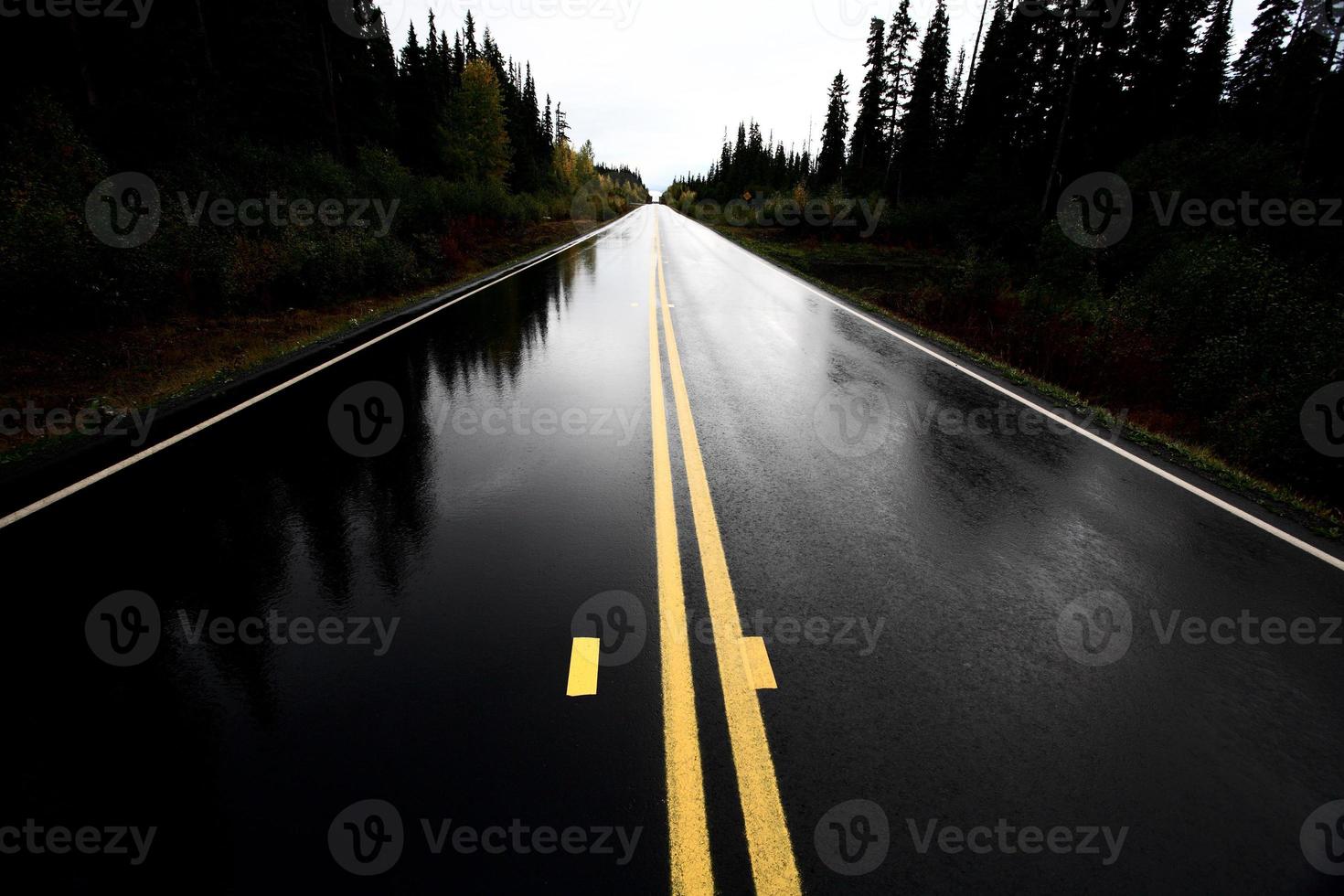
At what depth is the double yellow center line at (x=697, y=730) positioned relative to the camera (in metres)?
2.03

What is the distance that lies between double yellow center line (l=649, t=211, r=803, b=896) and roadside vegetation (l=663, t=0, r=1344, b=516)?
526cm

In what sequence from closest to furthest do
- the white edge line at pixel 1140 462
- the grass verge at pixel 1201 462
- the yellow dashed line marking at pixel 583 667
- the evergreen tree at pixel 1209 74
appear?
the yellow dashed line marking at pixel 583 667 < the white edge line at pixel 1140 462 < the grass verge at pixel 1201 462 < the evergreen tree at pixel 1209 74

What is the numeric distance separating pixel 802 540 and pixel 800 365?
5.02 m

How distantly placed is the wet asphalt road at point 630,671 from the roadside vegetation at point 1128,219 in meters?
2.98

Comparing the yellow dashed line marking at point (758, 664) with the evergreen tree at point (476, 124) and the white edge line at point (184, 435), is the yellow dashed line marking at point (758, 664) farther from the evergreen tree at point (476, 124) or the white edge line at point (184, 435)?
the evergreen tree at point (476, 124)

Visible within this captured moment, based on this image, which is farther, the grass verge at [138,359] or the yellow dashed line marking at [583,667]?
the grass verge at [138,359]

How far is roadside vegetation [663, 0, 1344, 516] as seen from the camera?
8820 millimetres

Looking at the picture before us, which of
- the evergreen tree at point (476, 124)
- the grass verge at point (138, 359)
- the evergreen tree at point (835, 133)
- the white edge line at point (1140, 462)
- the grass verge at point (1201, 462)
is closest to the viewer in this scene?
the white edge line at point (1140, 462)

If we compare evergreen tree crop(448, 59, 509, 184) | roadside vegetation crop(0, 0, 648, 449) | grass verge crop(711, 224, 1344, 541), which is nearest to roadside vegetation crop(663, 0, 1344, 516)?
grass verge crop(711, 224, 1344, 541)

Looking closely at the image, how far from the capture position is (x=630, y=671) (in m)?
2.85

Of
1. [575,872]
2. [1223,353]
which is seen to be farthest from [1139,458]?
[575,872]

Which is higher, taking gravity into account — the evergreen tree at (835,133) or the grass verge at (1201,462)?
the evergreen tree at (835,133)

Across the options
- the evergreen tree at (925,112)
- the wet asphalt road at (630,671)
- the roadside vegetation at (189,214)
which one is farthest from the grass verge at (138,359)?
the evergreen tree at (925,112)

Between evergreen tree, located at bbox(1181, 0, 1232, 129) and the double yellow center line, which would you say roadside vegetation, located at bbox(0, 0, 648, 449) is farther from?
evergreen tree, located at bbox(1181, 0, 1232, 129)
